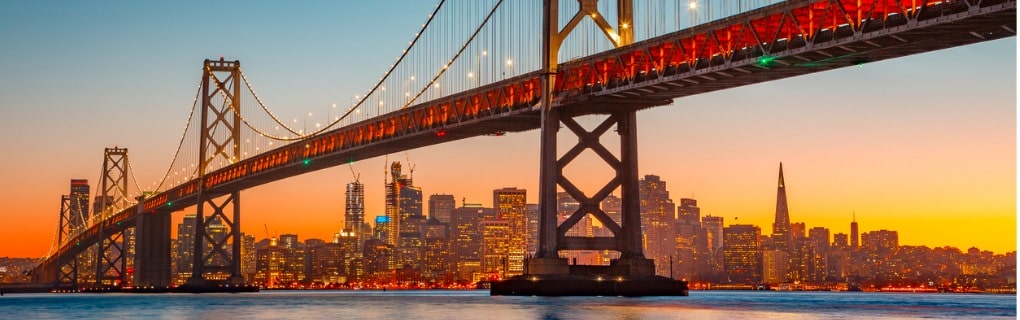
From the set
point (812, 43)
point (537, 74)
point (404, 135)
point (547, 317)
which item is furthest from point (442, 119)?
point (812, 43)

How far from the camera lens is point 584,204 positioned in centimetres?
5962

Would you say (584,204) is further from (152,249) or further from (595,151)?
(152,249)

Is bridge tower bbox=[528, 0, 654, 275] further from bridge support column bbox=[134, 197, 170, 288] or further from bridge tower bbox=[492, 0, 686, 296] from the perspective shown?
bridge support column bbox=[134, 197, 170, 288]

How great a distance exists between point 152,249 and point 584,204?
67918mm

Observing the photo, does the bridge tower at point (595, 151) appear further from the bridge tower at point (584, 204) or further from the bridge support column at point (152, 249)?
the bridge support column at point (152, 249)

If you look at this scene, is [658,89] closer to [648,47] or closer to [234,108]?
[648,47]

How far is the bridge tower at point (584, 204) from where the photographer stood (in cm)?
5772

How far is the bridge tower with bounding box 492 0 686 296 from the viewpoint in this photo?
2272 inches

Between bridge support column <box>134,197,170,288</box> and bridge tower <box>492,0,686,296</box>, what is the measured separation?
2536 inches

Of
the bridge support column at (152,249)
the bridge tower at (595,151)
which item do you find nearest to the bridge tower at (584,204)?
the bridge tower at (595,151)

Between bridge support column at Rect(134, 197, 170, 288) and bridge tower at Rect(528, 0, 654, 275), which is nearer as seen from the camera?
bridge tower at Rect(528, 0, 654, 275)

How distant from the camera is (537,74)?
2350 inches

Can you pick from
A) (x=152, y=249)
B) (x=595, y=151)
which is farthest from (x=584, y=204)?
(x=152, y=249)

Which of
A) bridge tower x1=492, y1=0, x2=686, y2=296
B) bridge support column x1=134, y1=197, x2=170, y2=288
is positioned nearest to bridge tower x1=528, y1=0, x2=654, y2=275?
bridge tower x1=492, y1=0, x2=686, y2=296
